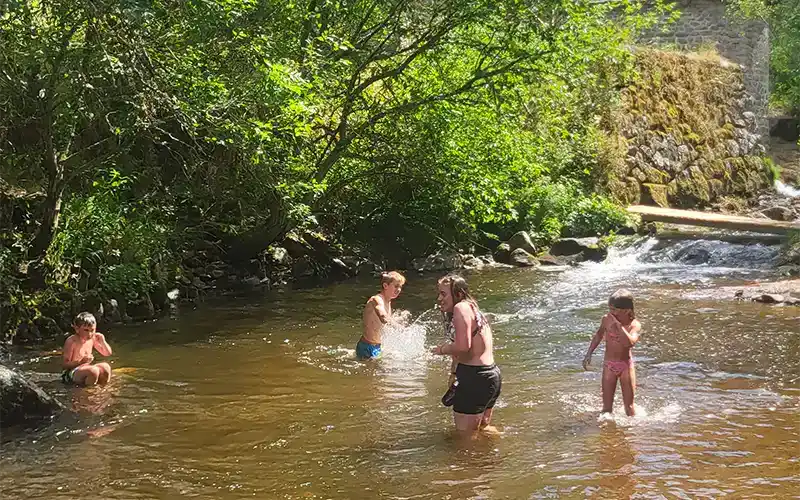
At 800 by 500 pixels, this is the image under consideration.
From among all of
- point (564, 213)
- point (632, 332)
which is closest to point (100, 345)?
point (632, 332)

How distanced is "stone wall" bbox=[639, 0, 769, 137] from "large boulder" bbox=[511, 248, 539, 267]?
529 inches

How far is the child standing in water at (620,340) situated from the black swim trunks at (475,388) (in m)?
1.18

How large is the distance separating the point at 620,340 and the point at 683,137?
74.9 feet

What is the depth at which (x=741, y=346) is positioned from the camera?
10516mm

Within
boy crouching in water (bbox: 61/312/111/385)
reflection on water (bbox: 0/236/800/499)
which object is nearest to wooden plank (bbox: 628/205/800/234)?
reflection on water (bbox: 0/236/800/499)

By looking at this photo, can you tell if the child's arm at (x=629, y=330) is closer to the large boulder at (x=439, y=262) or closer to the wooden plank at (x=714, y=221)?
the large boulder at (x=439, y=262)

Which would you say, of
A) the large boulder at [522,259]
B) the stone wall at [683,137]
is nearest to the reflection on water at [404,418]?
the large boulder at [522,259]

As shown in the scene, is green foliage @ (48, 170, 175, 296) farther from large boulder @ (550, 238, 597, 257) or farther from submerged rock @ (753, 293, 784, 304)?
large boulder @ (550, 238, 597, 257)

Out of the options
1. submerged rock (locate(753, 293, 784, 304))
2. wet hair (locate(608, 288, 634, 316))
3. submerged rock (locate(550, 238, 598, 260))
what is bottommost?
submerged rock (locate(753, 293, 784, 304))

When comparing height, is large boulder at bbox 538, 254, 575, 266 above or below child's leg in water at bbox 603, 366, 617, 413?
above

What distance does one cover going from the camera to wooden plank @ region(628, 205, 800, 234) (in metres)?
21.4

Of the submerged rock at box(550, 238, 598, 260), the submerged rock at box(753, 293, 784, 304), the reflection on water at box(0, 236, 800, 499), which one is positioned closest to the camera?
the reflection on water at box(0, 236, 800, 499)

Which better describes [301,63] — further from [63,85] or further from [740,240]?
[740,240]

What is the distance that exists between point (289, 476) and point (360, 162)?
10.9 meters
